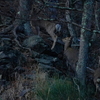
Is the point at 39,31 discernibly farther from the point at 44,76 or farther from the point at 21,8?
the point at 44,76

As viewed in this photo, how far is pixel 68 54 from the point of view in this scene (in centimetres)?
1010

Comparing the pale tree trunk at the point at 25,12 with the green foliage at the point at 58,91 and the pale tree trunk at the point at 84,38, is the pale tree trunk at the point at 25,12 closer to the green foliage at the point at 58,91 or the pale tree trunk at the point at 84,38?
the pale tree trunk at the point at 84,38

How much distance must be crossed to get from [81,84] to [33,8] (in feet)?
22.9

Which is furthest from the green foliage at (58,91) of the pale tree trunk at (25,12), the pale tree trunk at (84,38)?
the pale tree trunk at (25,12)

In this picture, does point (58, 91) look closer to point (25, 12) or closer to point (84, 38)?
point (84, 38)

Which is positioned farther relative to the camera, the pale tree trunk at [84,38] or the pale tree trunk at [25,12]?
the pale tree trunk at [25,12]

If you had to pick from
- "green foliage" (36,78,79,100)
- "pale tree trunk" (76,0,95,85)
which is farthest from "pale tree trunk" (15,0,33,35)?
"green foliage" (36,78,79,100)

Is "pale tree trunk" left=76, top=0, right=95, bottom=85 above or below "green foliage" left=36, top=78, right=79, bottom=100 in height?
above

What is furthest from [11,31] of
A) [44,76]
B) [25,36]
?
[44,76]

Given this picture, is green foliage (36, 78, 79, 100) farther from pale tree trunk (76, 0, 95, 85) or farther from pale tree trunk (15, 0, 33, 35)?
pale tree trunk (15, 0, 33, 35)

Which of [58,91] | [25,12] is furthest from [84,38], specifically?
[25,12]

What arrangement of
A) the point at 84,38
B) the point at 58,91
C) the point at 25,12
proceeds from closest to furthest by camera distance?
the point at 58,91, the point at 84,38, the point at 25,12

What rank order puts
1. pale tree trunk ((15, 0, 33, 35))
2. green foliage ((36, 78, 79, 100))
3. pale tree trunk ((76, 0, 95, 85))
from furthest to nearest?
pale tree trunk ((15, 0, 33, 35)) → pale tree trunk ((76, 0, 95, 85)) → green foliage ((36, 78, 79, 100))

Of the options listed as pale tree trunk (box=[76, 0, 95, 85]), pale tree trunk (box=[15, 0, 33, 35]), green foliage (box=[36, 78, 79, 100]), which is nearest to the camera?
green foliage (box=[36, 78, 79, 100])
